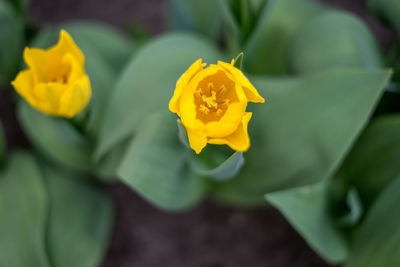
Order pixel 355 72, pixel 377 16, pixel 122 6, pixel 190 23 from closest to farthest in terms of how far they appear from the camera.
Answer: pixel 355 72, pixel 377 16, pixel 190 23, pixel 122 6

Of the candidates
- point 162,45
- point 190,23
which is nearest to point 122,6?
point 190,23

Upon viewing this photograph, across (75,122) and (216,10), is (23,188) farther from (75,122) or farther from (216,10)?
(216,10)

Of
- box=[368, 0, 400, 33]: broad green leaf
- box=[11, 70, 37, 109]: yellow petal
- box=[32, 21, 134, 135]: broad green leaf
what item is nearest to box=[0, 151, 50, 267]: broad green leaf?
box=[32, 21, 134, 135]: broad green leaf

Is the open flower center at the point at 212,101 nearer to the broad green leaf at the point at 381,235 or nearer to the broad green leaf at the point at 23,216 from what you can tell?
the broad green leaf at the point at 381,235

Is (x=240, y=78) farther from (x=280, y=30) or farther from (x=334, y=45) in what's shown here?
(x=280, y=30)

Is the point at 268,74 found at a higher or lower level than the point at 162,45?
lower

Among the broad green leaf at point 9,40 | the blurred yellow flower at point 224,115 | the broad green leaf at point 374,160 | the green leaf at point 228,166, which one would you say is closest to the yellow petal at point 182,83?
the blurred yellow flower at point 224,115

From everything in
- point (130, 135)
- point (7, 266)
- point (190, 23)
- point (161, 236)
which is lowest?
point (161, 236)
